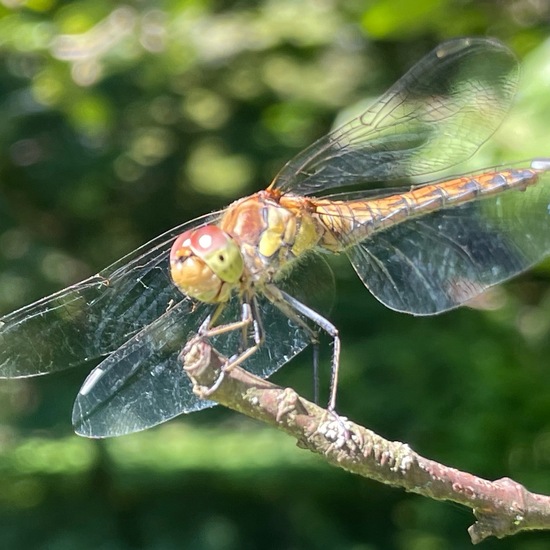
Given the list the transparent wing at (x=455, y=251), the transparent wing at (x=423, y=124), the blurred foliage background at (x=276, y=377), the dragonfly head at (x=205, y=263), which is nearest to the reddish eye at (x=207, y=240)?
the dragonfly head at (x=205, y=263)

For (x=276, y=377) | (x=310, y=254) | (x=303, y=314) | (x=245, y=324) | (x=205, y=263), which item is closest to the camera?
(x=205, y=263)

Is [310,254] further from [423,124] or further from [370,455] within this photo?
[370,455]

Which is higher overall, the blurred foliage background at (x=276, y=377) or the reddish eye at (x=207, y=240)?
the reddish eye at (x=207, y=240)

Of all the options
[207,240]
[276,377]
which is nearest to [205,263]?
[207,240]

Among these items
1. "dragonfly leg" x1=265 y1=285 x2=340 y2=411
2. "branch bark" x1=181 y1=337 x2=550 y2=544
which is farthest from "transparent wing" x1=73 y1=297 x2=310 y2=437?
"branch bark" x1=181 y1=337 x2=550 y2=544

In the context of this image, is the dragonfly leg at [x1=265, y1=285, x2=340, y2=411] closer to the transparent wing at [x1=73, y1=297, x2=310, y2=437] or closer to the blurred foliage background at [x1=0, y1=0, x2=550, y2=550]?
the transparent wing at [x1=73, y1=297, x2=310, y2=437]

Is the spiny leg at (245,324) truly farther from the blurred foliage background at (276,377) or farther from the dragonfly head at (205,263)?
the blurred foliage background at (276,377)
